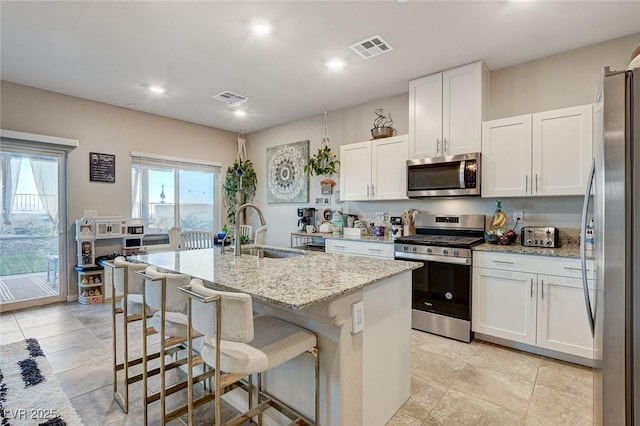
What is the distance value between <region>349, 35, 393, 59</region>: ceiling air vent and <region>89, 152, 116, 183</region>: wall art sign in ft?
12.8

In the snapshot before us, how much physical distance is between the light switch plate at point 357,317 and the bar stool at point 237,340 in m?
0.21

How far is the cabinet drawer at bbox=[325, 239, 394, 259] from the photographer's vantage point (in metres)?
3.60

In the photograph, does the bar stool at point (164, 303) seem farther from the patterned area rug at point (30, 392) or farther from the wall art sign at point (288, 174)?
the wall art sign at point (288, 174)

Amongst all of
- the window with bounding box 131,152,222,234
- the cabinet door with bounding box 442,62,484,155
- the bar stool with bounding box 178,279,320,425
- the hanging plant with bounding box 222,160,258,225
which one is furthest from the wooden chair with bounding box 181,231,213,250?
the cabinet door with bounding box 442,62,484,155

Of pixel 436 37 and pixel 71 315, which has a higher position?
pixel 436 37

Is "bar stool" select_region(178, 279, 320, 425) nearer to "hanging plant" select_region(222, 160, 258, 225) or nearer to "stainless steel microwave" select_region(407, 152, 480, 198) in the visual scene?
"stainless steel microwave" select_region(407, 152, 480, 198)

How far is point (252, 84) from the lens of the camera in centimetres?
382

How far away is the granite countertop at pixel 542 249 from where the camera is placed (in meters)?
2.57

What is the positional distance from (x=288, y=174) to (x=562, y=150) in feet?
12.7

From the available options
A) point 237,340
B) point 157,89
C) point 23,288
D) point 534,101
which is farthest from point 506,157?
point 23,288

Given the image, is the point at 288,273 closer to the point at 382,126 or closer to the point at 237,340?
the point at 237,340

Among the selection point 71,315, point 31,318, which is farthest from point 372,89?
point 31,318

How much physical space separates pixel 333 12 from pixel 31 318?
4.65 m

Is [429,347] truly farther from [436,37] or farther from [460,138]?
[436,37]
